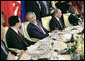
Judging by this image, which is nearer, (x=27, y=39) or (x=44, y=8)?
(x=27, y=39)

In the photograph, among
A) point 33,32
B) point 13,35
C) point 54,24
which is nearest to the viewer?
point 13,35

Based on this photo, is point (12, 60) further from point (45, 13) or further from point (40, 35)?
point (45, 13)

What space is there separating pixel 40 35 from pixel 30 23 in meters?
0.34

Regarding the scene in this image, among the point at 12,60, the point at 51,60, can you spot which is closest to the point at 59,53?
the point at 51,60

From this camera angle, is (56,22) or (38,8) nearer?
(56,22)

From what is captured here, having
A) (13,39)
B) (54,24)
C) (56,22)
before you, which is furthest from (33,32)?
(56,22)

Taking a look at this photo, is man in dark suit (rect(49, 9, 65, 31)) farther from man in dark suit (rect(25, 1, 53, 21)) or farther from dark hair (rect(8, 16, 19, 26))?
dark hair (rect(8, 16, 19, 26))

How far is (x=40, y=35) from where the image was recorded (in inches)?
172

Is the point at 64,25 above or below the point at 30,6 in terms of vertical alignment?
below

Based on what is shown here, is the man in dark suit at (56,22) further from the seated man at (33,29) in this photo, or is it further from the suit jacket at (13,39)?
the suit jacket at (13,39)

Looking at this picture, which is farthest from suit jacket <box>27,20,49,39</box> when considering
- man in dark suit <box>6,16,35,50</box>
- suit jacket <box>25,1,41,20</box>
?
suit jacket <box>25,1,41,20</box>

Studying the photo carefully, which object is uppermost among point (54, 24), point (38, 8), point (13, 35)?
point (38, 8)

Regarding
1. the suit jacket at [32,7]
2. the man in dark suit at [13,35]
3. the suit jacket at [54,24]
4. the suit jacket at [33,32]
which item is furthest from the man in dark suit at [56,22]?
the man in dark suit at [13,35]

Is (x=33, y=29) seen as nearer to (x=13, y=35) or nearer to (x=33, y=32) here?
(x=33, y=32)
